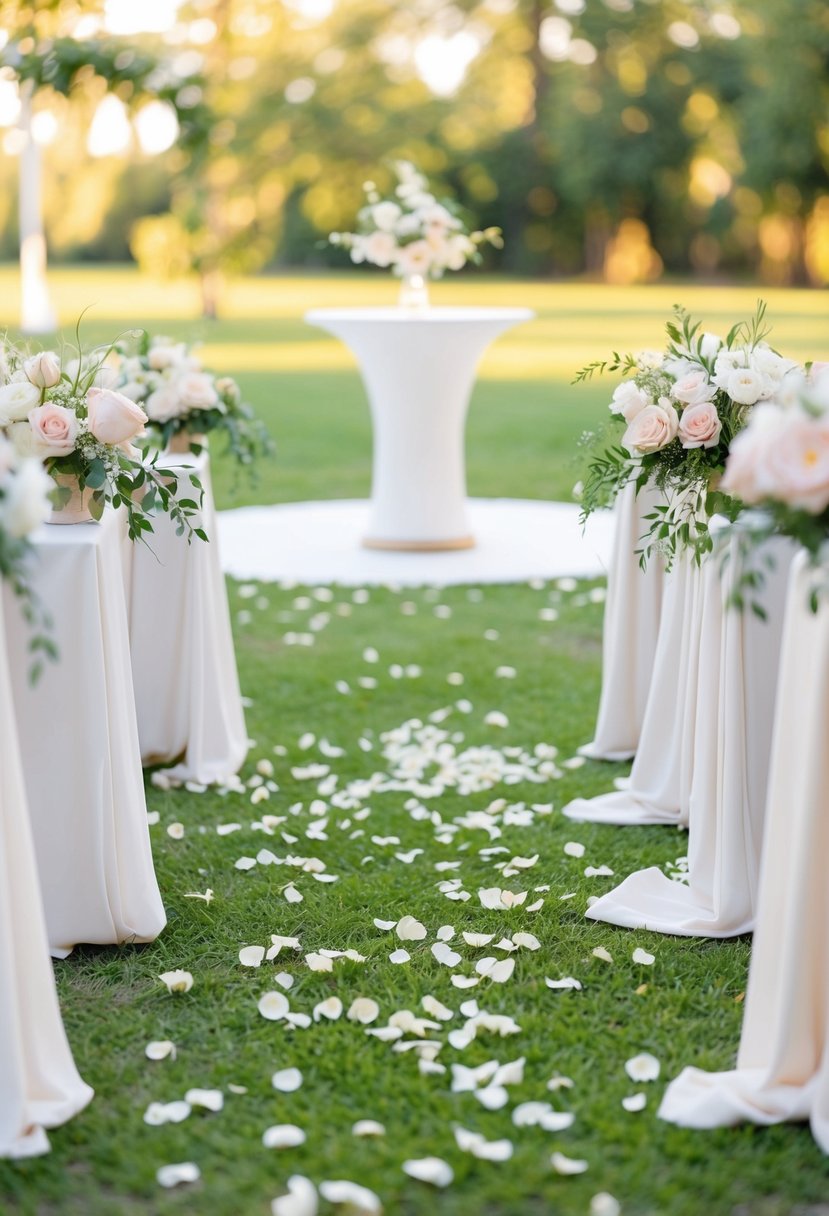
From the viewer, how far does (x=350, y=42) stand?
32062 millimetres

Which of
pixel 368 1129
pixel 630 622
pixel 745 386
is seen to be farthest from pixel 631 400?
pixel 368 1129

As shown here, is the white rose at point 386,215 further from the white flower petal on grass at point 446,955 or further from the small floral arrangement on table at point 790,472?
the small floral arrangement on table at point 790,472

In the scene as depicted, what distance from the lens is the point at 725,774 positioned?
3025 millimetres

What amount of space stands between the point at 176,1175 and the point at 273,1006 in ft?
1.89

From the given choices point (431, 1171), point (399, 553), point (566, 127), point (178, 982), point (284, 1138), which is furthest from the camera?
point (566, 127)

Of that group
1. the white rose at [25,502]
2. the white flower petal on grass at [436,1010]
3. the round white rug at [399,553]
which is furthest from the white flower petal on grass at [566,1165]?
the round white rug at [399,553]

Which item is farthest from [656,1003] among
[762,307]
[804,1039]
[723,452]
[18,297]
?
[18,297]

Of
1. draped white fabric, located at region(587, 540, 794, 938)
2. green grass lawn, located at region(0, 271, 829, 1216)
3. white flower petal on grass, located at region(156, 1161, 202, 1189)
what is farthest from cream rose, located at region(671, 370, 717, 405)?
white flower petal on grass, located at region(156, 1161, 202, 1189)

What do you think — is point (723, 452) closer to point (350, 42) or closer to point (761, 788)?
point (761, 788)

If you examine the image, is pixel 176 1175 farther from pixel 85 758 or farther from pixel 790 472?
pixel 790 472

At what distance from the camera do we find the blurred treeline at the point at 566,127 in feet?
99.3

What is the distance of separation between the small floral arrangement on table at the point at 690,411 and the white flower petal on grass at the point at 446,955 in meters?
1.00

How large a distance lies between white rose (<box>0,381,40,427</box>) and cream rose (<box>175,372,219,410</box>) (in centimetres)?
133

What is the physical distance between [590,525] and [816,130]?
25552 millimetres
